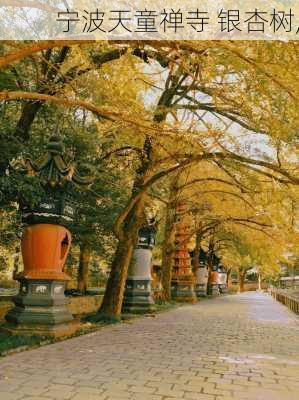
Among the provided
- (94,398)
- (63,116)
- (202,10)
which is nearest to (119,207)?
(63,116)

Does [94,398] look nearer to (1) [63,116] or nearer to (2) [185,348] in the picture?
(2) [185,348]

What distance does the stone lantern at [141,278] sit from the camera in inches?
680

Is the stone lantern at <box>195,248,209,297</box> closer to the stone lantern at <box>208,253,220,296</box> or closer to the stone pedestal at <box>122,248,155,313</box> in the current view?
the stone lantern at <box>208,253,220,296</box>

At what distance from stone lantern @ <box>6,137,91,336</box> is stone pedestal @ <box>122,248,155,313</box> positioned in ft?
21.7

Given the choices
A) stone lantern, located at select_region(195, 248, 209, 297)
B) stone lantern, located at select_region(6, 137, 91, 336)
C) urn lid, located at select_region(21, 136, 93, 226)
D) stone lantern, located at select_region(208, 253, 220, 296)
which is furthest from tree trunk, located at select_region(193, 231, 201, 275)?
urn lid, located at select_region(21, 136, 93, 226)

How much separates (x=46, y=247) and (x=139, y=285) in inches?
306

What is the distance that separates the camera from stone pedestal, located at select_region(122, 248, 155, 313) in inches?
679

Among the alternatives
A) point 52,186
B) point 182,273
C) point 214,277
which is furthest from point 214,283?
point 52,186

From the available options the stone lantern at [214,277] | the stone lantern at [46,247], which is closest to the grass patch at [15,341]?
the stone lantern at [46,247]

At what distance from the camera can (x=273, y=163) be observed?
1213cm

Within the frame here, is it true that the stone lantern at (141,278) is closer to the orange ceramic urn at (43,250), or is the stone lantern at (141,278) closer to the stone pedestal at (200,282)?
the orange ceramic urn at (43,250)

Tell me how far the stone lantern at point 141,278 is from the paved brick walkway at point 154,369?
6081mm

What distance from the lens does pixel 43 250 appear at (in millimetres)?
10328

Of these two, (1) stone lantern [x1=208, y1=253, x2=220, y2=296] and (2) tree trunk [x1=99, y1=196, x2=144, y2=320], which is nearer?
(2) tree trunk [x1=99, y1=196, x2=144, y2=320]
